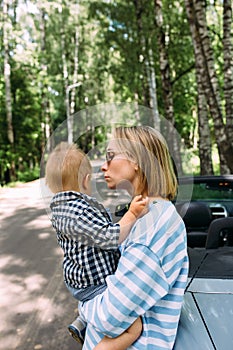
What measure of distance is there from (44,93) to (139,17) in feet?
29.4

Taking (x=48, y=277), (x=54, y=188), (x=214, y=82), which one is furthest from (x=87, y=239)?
(x=214, y=82)

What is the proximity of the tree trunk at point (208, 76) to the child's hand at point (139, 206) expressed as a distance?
30.1ft

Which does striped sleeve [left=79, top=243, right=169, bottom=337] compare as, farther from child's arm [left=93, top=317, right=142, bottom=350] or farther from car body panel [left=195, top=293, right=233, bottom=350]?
car body panel [left=195, top=293, right=233, bottom=350]

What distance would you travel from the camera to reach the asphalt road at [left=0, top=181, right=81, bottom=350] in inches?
168

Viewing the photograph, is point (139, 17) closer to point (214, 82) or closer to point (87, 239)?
point (214, 82)

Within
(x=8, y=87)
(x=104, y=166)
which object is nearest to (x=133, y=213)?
(x=104, y=166)

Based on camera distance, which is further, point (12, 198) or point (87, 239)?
point (12, 198)

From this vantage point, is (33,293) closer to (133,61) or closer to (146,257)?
(146,257)

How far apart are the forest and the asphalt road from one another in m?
5.33

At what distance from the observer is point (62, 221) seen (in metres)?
2.07

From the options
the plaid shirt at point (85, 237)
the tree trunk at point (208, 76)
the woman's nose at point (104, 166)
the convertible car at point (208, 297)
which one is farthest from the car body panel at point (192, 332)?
the tree trunk at point (208, 76)

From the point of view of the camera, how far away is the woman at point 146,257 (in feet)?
5.47

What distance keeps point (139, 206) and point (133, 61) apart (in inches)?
1126

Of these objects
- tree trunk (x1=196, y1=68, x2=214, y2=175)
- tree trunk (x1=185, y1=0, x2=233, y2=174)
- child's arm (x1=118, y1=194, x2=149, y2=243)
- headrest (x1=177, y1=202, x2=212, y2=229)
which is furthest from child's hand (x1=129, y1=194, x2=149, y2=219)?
tree trunk (x1=196, y1=68, x2=214, y2=175)
